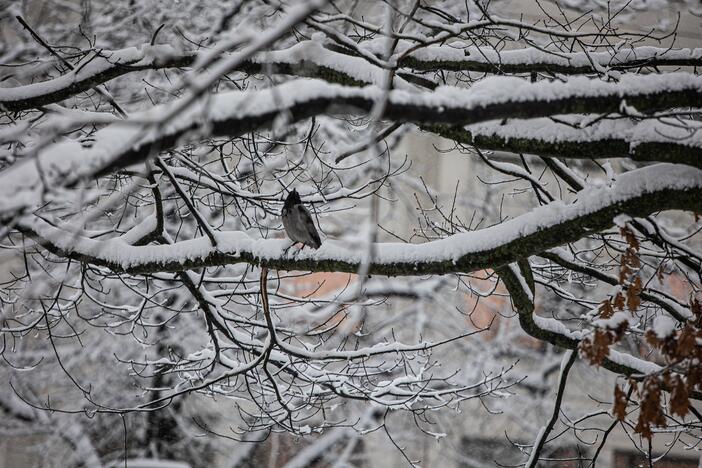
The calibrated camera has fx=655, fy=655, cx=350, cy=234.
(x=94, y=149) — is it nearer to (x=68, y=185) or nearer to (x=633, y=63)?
(x=68, y=185)

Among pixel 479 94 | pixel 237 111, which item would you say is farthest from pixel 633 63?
pixel 237 111

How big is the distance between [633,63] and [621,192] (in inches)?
67.9

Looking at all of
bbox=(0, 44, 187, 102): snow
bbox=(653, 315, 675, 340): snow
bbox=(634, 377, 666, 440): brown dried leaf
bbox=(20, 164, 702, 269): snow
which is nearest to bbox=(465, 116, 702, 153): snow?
bbox=(20, 164, 702, 269): snow

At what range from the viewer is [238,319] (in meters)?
5.20

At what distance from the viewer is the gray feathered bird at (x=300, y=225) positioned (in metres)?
3.88

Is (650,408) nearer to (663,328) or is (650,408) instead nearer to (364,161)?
(663,328)


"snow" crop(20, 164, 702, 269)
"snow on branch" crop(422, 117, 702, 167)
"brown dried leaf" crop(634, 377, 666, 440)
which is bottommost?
"brown dried leaf" crop(634, 377, 666, 440)

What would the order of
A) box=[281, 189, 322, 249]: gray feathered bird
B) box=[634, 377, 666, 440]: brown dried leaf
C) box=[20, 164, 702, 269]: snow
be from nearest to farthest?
box=[634, 377, 666, 440]: brown dried leaf → box=[20, 164, 702, 269]: snow → box=[281, 189, 322, 249]: gray feathered bird

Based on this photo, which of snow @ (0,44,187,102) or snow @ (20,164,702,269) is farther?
snow @ (0,44,187,102)

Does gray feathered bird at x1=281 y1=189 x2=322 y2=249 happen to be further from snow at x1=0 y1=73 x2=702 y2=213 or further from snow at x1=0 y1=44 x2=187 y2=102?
snow at x1=0 y1=73 x2=702 y2=213

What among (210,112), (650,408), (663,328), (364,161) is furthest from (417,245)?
(210,112)

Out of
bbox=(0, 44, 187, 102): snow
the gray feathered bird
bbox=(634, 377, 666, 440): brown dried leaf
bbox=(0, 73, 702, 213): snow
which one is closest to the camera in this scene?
bbox=(0, 73, 702, 213): snow

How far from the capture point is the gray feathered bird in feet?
12.7

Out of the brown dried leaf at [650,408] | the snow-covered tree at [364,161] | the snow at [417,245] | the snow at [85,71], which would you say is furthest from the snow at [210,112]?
the snow at [85,71]
